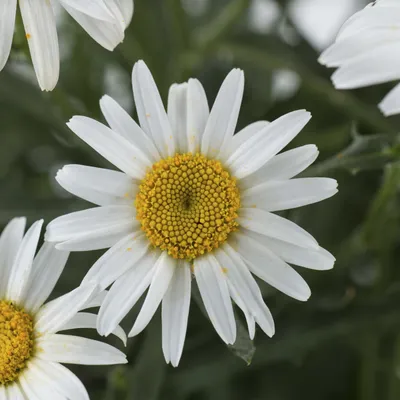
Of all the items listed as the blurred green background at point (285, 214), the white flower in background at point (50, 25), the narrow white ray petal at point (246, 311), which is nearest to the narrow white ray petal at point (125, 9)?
the white flower in background at point (50, 25)

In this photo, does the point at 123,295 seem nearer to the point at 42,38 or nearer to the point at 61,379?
the point at 61,379

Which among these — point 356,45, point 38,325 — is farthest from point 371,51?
point 38,325

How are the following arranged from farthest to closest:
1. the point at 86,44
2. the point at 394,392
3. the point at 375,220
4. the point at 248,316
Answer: the point at 86,44 → the point at 394,392 → the point at 375,220 → the point at 248,316

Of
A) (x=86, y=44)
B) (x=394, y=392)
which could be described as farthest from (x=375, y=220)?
(x=86, y=44)

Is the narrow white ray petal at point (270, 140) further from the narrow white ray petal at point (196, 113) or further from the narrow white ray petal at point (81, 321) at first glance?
the narrow white ray petal at point (81, 321)

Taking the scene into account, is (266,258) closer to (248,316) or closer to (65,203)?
(248,316)

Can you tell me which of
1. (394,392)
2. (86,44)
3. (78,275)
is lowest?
(394,392)

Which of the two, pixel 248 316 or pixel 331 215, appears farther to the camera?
pixel 331 215
